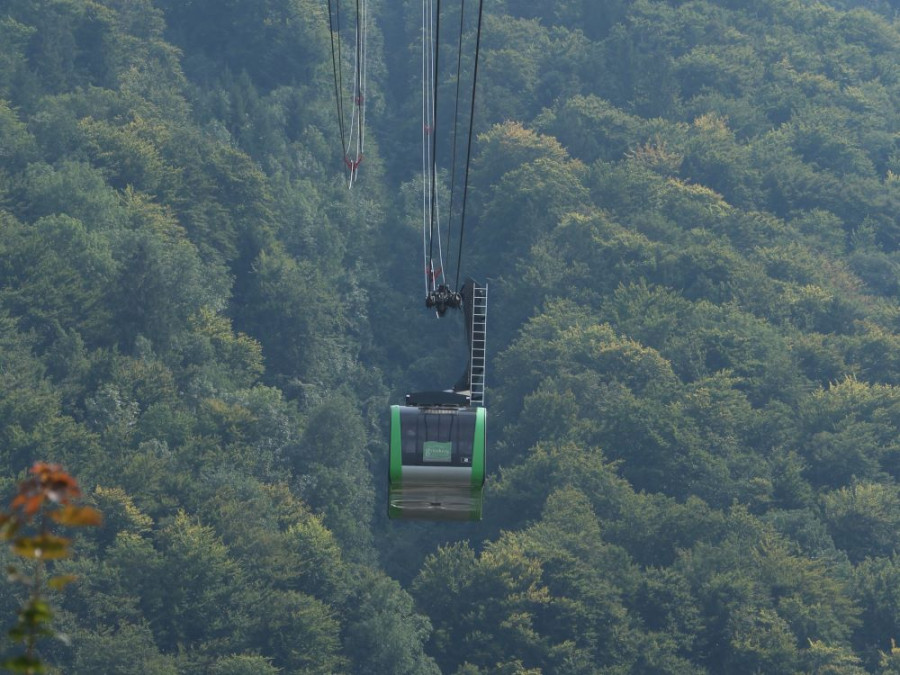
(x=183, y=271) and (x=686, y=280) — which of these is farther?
(x=686, y=280)

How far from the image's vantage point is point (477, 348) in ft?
141

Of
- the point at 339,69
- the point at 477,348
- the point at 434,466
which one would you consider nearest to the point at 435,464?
the point at 434,466

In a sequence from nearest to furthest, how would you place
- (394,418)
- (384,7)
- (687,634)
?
(394,418), (687,634), (384,7)

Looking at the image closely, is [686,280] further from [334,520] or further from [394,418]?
[394,418]

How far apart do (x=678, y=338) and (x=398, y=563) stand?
831 inches

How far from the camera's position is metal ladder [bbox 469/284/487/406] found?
1612 inches

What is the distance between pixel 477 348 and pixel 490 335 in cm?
8117

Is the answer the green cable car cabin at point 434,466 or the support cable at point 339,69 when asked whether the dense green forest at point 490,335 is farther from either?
the green cable car cabin at point 434,466

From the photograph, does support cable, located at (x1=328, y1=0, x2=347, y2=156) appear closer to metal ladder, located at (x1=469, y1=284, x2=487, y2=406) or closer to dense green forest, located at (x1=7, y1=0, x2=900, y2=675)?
metal ladder, located at (x1=469, y1=284, x2=487, y2=406)

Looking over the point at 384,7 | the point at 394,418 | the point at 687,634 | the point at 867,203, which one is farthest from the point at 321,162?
the point at 394,418

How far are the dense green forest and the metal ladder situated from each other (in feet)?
151

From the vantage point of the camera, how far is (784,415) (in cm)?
11294

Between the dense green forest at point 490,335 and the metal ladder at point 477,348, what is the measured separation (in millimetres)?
45886

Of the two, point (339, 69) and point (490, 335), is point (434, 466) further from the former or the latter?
point (339, 69)
